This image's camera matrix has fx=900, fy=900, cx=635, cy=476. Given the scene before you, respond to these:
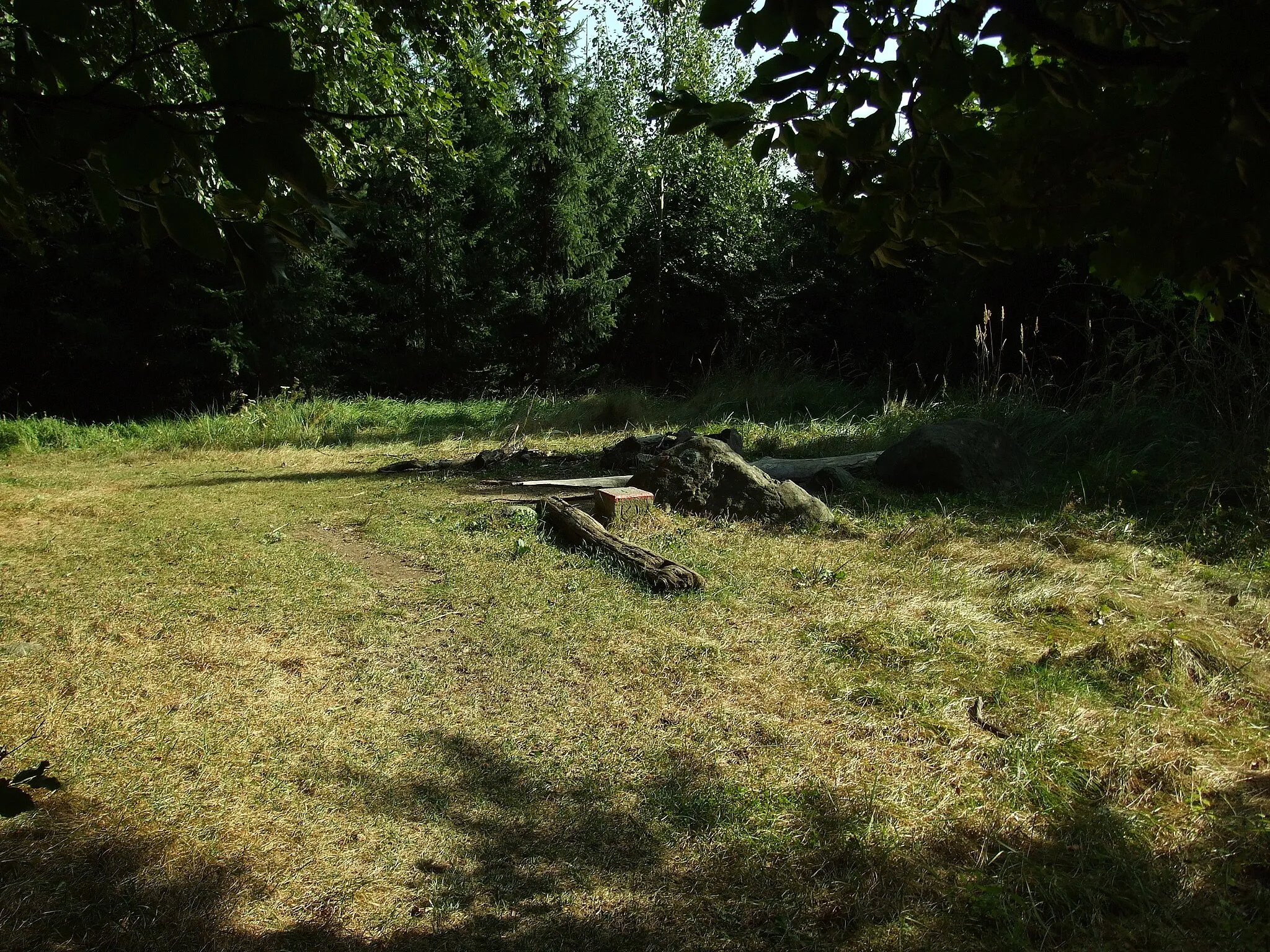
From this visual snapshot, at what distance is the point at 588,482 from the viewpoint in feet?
23.8

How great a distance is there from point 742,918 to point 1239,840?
1.45 m

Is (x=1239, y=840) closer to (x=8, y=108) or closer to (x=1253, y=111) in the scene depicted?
(x=1253, y=111)

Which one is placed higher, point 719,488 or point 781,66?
point 781,66

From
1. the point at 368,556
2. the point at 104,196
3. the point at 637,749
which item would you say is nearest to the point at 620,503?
the point at 368,556

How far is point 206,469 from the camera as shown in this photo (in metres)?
9.02

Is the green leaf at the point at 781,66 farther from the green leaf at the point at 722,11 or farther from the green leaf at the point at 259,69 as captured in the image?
the green leaf at the point at 259,69

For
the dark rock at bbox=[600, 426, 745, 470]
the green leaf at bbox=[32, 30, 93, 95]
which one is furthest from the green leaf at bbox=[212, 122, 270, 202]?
the dark rock at bbox=[600, 426, 745, 470]

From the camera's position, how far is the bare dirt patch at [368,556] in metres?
4.95

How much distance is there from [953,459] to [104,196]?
626cm

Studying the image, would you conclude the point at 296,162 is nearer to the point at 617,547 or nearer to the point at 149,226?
the point at 149,226

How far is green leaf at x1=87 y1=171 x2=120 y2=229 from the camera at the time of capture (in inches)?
41.8

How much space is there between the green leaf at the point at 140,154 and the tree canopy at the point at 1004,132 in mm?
721

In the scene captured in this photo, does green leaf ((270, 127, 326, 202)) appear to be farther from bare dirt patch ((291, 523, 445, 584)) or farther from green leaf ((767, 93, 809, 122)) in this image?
bare dirt patch ((291, 523, 445, 584))

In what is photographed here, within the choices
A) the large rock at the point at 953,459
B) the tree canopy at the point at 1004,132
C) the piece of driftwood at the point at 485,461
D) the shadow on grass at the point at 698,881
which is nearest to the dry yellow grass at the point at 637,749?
the shadow on grass at the point at 698,881
